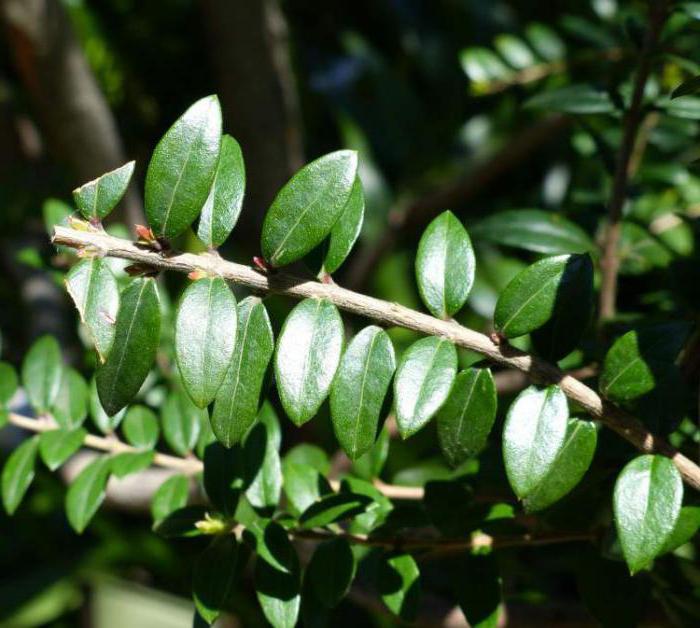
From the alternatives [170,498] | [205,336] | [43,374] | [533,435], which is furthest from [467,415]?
[43,374]

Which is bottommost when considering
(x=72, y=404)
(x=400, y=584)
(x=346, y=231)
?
(x=400, y=584)

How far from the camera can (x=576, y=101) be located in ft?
2.23

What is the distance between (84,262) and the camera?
42cm

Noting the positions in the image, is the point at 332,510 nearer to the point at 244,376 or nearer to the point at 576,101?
the point at 244,376

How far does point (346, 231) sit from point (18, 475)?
1.02ft

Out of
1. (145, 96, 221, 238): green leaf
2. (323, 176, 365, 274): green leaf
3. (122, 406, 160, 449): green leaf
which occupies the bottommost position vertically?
(122, 406, 160, 449): green leaf

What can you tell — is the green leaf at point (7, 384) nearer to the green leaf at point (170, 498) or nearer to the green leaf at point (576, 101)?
the green leaf at point (170, 498)

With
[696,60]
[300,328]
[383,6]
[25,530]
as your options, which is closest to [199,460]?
[300,328]

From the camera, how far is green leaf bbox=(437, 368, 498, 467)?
46cm

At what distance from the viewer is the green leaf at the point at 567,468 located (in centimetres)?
45

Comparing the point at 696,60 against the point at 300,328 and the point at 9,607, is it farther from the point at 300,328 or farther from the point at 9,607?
the point at 9,607

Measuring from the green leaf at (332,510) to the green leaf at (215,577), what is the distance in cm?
5

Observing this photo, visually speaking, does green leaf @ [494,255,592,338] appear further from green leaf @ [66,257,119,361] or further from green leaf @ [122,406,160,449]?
green leaf @ [122,406,160,449]

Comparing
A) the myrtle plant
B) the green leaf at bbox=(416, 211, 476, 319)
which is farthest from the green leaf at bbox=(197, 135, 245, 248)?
the green leaf at bbox=(416, 211, 476, 319)
